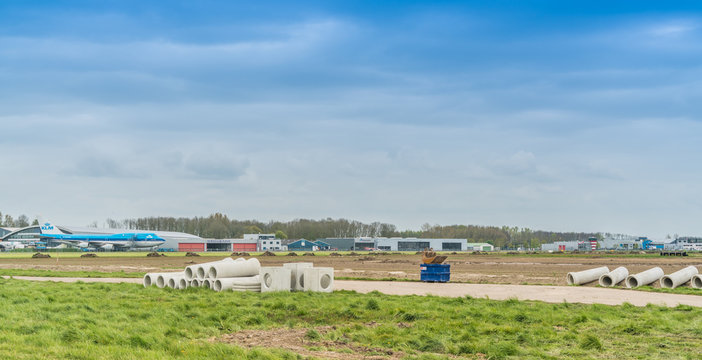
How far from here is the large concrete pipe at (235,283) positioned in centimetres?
2648

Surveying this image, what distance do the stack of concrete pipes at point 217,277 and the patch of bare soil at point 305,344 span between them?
10.5 m

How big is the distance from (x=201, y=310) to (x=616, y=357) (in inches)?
465

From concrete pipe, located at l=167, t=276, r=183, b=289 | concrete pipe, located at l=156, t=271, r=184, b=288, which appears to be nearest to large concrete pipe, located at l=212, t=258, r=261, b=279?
concrete pipe, located at l=167, t=276, r=183, b=289

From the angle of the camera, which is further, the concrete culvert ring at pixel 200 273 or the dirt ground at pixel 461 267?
the dirt ground at pixel 461 267

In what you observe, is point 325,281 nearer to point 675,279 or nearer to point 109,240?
point 675,279

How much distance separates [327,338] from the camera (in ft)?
48.9

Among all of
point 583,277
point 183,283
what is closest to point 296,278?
point 183,283

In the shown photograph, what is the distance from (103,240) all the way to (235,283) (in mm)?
141165

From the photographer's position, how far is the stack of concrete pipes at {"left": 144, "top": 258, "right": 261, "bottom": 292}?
87.5ft

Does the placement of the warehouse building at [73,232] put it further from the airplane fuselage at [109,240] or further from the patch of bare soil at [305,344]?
the patch of bare soil at [305,344]

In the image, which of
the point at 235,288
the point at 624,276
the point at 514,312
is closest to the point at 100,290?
the point at 235,288

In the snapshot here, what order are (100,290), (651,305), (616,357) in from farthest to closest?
(100,290) < (651,305) < (616,357)

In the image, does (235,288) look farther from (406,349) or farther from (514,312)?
(406,349)

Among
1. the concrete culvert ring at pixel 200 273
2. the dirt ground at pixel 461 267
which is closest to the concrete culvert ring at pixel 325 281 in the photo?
the concrete culvert ring at pixel 200 273
